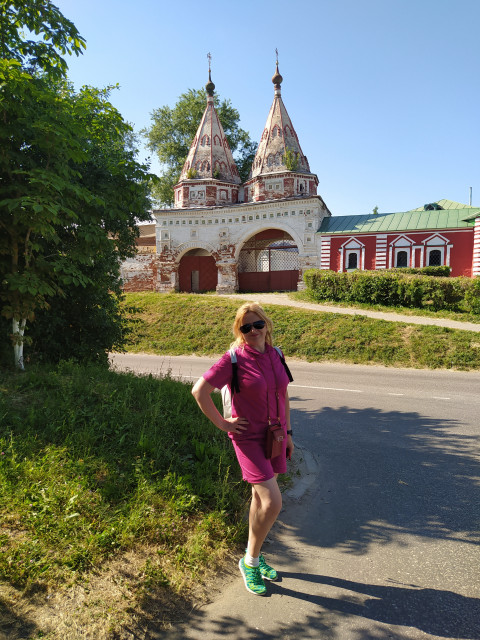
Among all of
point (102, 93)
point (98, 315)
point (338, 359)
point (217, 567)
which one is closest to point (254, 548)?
point (217, 567)

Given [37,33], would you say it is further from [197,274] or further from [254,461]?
[197,274]

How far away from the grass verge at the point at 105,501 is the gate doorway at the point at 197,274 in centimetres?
2703

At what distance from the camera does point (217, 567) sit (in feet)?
10.2

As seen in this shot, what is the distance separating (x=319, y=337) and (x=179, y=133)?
32.9 meters

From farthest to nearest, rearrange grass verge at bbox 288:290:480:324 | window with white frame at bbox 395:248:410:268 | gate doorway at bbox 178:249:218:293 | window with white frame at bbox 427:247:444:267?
gate doorway at bbox 178:249:218:293 < window with white frame at bbox 395:248:410:268 < window with white frame at bbox 427:247:444:267 < grass verge at bbox 288:290:480:324

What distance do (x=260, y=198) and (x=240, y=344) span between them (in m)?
28.4

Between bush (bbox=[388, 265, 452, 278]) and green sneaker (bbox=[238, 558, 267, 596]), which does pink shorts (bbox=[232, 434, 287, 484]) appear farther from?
bush (bbox=[388, 265, 452, 278])

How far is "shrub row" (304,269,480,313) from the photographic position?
55.5ft

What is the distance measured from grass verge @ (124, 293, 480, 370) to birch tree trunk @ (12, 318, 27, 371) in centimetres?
276

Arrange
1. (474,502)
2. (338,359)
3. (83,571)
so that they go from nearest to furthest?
(83,571), (474,502), (338,359)

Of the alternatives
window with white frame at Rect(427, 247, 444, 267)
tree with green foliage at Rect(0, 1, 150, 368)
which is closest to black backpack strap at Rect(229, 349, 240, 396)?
tree with green foliage at Rect(0, 1, 150, 368)

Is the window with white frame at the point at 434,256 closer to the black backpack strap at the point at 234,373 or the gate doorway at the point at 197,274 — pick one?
the gate doorway at the point at 197,274

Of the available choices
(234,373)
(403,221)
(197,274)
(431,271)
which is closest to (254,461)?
(234,373)

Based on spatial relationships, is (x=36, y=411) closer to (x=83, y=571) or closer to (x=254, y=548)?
(x=83, y=571)
